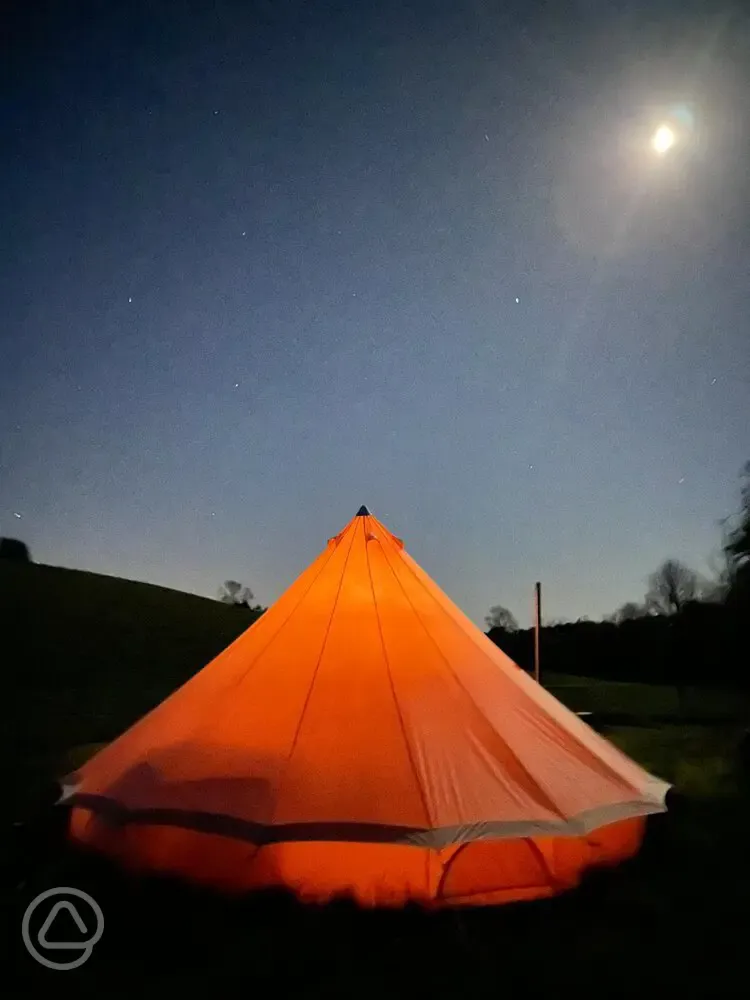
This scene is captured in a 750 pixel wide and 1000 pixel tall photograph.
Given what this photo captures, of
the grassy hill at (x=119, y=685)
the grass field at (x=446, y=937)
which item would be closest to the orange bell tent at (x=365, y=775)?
the grass field at (x=446, y=937)

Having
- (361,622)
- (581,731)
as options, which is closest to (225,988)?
(361,622)

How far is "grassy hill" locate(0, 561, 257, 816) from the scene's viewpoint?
44.9 ft

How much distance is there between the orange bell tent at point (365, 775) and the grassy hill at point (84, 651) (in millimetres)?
3724

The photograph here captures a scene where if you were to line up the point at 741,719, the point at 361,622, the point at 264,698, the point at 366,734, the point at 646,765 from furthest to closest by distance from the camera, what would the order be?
1. the point at 741,719
2. the point at 646,765
3. the point at 361,622
4. the point at 264,698
5. the point at 366,734

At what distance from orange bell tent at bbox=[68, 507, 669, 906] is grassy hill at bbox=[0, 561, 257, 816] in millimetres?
3724

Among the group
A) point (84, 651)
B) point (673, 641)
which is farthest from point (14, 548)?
point (673, 641)

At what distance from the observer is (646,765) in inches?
399

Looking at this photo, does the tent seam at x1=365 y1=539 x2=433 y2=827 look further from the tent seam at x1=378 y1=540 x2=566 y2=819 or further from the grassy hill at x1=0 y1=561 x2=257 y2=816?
the grassy hill at x1=0 y1=561 x2=257 y2=816

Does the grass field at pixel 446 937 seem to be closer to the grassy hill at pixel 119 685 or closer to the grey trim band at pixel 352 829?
the grey trim band at pixel 352 829

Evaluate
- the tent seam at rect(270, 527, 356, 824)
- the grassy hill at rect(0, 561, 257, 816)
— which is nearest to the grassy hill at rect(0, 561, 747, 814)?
the grassy hill at rect(0, 561, 257, 816)

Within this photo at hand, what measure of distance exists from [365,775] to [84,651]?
82.4ft

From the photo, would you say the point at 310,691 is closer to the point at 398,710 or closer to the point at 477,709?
the point at 398,710

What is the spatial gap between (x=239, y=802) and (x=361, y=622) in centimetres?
175

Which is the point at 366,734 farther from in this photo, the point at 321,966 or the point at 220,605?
the point at 220,605
